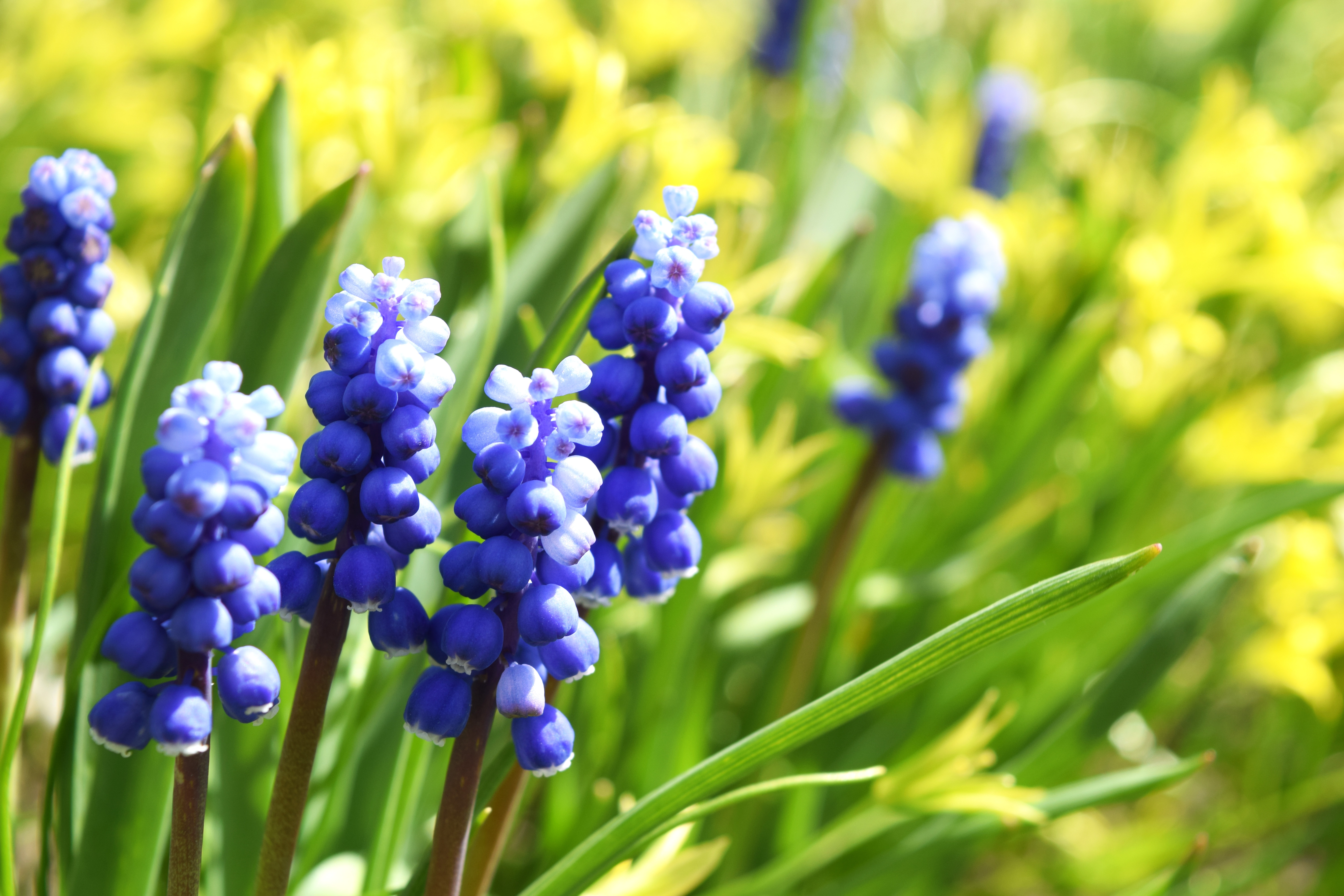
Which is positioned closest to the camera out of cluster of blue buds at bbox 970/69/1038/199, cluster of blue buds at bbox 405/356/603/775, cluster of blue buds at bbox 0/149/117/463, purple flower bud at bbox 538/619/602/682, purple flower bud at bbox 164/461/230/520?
purple flower bud at bbox 164/461/230/520

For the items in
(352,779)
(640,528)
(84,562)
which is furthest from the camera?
(352,779)

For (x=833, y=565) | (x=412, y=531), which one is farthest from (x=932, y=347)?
(x=412, y=531)

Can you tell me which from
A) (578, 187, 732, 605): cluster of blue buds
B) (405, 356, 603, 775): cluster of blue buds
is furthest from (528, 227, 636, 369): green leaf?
(405, 356, 603, 775): cluster of blue buds

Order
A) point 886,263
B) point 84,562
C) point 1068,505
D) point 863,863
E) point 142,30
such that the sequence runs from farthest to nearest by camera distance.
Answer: point 142,30, point 886,263, point 1068,505, point 863,863, point 84,562

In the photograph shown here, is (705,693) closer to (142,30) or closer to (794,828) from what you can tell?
(794,828)

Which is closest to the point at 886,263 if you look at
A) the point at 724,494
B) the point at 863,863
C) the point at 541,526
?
the point at 724,494

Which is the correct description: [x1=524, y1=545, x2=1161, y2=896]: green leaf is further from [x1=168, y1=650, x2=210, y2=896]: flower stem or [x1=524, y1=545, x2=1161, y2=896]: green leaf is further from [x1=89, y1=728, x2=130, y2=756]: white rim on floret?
[x1=89, y1=728, x2=130, y2=756]: white rim on floret
